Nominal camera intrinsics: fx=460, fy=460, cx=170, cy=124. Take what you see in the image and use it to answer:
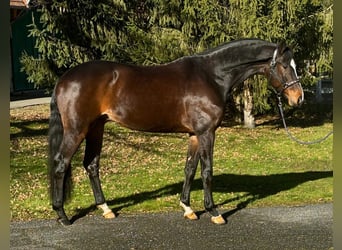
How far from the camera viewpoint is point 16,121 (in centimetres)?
1463

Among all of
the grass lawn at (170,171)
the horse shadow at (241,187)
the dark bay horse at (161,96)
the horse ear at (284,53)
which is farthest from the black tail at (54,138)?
the horse ear at (284,53)

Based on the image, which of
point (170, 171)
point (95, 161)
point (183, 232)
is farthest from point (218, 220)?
point (170, 171)

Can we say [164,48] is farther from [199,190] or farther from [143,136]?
[199,190]

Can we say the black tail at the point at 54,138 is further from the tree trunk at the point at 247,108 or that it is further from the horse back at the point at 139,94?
the tree trunk at the point at 247,108

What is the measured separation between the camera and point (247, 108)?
14.8m

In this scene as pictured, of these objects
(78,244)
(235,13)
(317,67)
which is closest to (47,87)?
(235,13)

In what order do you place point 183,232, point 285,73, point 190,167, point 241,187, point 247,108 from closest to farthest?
point 183,232 < point 285,73 < point 190,167 < point 241,187 < point 247,108

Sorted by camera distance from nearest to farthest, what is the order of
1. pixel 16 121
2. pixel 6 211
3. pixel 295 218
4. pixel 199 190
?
pixel 6 211 < pixel 295 218 < pixel 199 190 < pixel 16 121

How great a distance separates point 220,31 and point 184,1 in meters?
1.55

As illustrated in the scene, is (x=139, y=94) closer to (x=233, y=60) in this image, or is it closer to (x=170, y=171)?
(x=233, y=60)

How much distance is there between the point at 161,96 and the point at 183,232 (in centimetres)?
150

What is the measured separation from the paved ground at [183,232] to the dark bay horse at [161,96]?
10.9 inches

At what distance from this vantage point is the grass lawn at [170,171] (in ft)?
21.0

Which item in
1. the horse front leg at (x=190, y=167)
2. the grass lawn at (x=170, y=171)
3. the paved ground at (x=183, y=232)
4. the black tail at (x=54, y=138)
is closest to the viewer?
the paved ground at (x=183, y=232)
